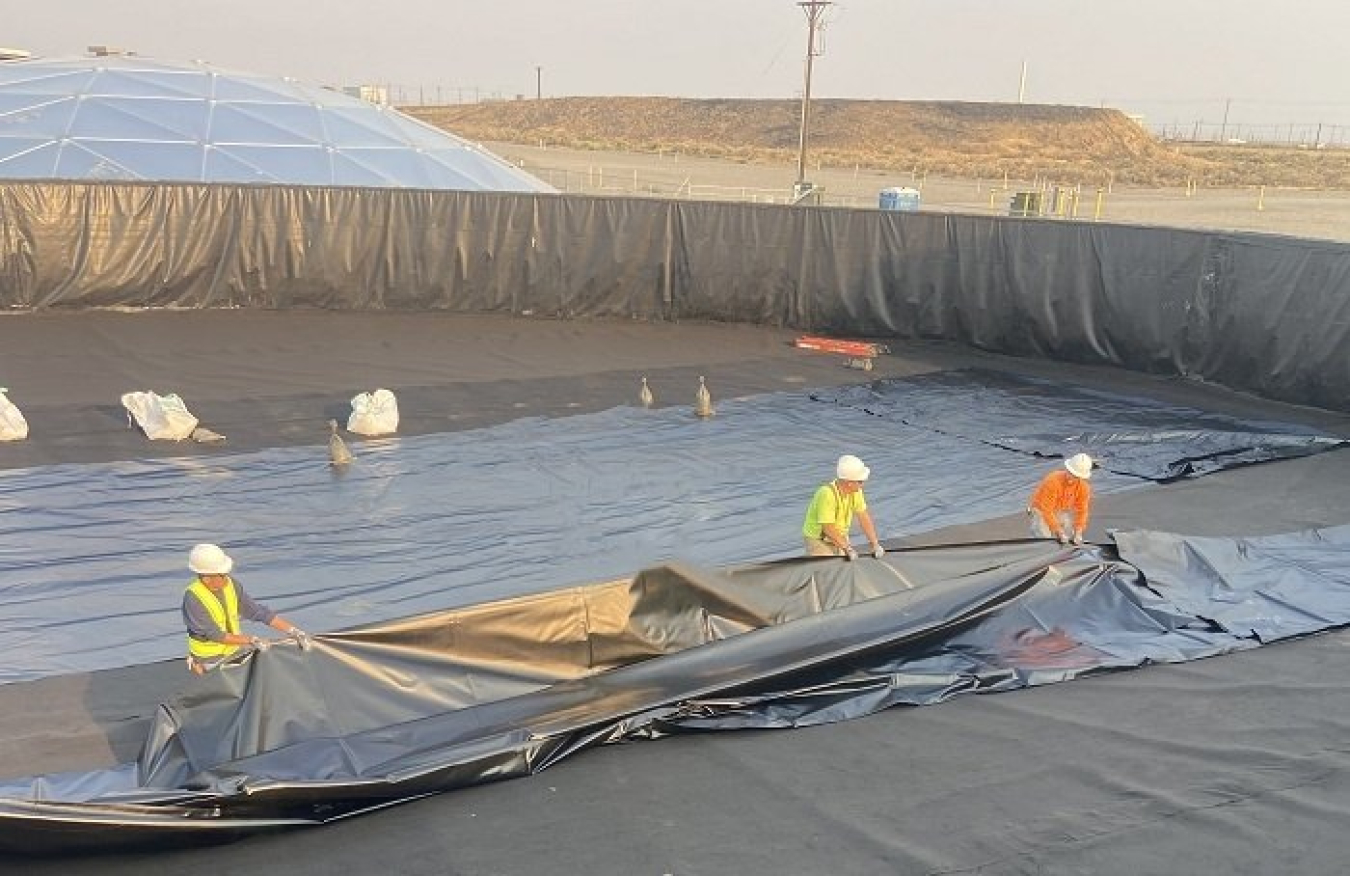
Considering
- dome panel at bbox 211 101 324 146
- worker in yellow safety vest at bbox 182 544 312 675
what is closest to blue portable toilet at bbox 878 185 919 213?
dome panel at bbox 211 101 324 146

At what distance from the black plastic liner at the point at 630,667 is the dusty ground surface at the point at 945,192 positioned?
22422 mm

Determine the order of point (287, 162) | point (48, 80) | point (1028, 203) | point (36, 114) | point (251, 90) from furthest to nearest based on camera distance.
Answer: point (251, 90)
point (1028, 203)
point (48, 80)
point (36, 114)
point (287, 162)

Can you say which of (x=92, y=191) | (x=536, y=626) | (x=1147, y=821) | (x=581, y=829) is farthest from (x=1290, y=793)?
(x=92, y=191)

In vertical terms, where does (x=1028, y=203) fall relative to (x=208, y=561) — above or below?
above

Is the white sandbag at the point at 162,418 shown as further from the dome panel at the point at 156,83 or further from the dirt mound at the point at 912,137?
the dirt mound at the point at 912,137

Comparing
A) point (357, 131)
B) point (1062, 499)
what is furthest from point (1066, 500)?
point (357, 131)

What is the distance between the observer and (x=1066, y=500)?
28.5 ft

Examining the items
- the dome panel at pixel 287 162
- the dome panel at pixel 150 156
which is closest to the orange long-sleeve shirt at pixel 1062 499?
the dome panel at pixel 287 162

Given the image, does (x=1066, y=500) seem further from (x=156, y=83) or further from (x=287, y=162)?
(x=156, y=83)

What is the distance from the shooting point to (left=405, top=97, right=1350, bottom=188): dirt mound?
232ft

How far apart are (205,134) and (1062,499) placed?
19454mm

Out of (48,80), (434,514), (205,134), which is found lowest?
(434,514)

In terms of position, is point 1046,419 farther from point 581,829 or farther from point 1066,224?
point 581,829

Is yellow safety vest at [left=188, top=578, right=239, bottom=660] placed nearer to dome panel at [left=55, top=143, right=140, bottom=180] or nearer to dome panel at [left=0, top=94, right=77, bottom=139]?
dome panel at [left=55, top=143, right=140, bottom=180]
